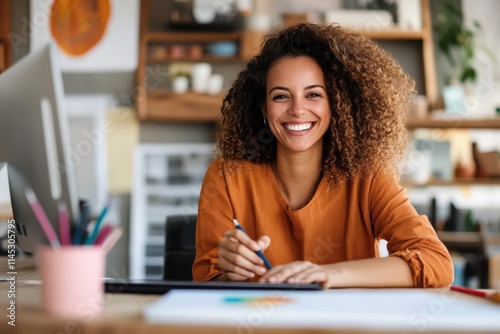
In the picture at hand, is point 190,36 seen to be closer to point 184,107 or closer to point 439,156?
point 184,107

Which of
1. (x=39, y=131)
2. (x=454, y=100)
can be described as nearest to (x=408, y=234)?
(x=39, y=131)

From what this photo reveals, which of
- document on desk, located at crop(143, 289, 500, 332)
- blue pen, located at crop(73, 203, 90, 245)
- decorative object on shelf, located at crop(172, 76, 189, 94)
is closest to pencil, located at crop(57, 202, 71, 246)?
blue pen, located at crop(73, 203, 90, 245)

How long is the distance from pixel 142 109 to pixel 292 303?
125 inches

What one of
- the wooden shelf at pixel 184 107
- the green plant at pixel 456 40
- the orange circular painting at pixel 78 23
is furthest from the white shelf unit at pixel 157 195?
the green plant at pixel 456 40

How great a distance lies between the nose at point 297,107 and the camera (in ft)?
5.01

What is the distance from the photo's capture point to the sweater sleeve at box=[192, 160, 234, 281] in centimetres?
132

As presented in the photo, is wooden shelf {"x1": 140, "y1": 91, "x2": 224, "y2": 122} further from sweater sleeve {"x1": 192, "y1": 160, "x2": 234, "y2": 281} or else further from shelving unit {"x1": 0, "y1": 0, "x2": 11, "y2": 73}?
sweater sleeve {"x1": 192, "y1": 160, "x2": 234, "y2": 281}

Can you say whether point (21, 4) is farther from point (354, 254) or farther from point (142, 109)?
point (354, 254)

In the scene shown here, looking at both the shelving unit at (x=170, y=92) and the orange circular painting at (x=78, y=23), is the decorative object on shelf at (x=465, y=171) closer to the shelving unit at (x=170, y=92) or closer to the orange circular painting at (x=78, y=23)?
the shelving unit at (x=170, y=92)

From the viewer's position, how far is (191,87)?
3914 mm

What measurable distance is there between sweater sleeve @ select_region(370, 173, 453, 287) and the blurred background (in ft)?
7.54

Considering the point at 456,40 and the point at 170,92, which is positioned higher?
the point at 456,40

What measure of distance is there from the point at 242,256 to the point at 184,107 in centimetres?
276

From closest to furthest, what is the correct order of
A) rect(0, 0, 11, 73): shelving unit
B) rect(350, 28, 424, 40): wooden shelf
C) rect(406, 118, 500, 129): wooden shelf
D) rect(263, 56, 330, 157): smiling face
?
1. rect(263, 56, 330, 157): smiling face
2. rect(406, 118, 500, 129): wooden shelf
3. rect(350, 28, 424, 40): wooden shelf
4. rect(0, 0, 11, 73): shelving unit
